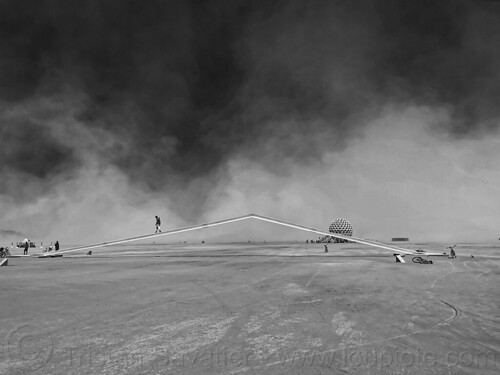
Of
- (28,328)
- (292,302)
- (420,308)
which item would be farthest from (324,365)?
(28,328)

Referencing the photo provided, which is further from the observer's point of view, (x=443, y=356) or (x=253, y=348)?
(x=253, y=348)

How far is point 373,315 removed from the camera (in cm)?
693

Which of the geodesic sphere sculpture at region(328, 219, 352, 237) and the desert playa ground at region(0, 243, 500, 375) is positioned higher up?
the geodesic sphere sculpture at region(328, 219, 352, 237)

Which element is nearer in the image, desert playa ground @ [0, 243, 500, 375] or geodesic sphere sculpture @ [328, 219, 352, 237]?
desert playa ground @ [0, 243, 500, 375]

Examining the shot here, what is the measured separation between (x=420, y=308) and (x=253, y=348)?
520cm

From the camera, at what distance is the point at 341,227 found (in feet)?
365

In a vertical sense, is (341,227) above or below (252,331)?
above

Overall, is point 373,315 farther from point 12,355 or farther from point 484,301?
point 12,355

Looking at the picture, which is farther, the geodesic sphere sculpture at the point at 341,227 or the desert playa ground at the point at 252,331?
the geodesic sphere sculpture at the point at 341,227

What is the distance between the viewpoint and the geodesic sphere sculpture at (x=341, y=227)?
11038cm

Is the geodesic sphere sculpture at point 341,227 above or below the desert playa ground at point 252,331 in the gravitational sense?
above

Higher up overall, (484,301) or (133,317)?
(133,317)

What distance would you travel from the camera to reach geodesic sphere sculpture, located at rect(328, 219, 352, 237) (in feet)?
362

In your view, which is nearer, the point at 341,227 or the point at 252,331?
the point at 252,331
